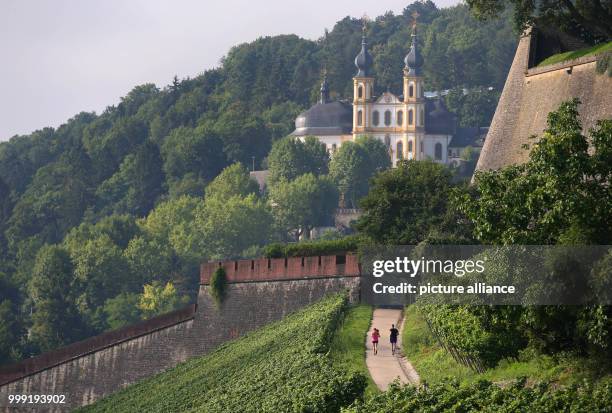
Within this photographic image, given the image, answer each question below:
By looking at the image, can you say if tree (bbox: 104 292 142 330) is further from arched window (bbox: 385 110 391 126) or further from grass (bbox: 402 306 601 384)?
grass (bbox: 402 306 601 384)

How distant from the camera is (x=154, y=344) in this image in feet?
159

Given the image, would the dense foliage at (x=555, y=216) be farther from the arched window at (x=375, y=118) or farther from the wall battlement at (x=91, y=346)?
the arched window at (x=375, y=118)

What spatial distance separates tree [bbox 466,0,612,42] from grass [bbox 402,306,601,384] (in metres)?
7.66

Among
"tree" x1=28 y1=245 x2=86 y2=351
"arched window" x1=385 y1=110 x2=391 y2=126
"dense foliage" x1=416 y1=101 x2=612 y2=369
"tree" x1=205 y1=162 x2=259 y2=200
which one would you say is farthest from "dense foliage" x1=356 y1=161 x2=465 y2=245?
"arched window" x1=385 y1=110 x2=391 y2=126

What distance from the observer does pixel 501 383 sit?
27766 mm

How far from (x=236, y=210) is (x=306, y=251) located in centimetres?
6294

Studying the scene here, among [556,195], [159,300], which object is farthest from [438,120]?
[556,195]

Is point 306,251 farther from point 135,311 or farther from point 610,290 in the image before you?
point 135,311

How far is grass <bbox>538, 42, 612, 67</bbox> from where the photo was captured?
40.8 metres

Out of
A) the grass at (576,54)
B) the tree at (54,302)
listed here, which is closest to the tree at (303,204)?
the tree at (54,302)

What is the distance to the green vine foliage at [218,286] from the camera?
49219 millimetres

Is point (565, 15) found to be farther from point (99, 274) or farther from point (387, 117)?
point (387, 117)

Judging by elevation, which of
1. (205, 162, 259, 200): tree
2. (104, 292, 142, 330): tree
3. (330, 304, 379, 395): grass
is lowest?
(104, 292, 142, 330): tree

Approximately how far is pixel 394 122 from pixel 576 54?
10179cm
